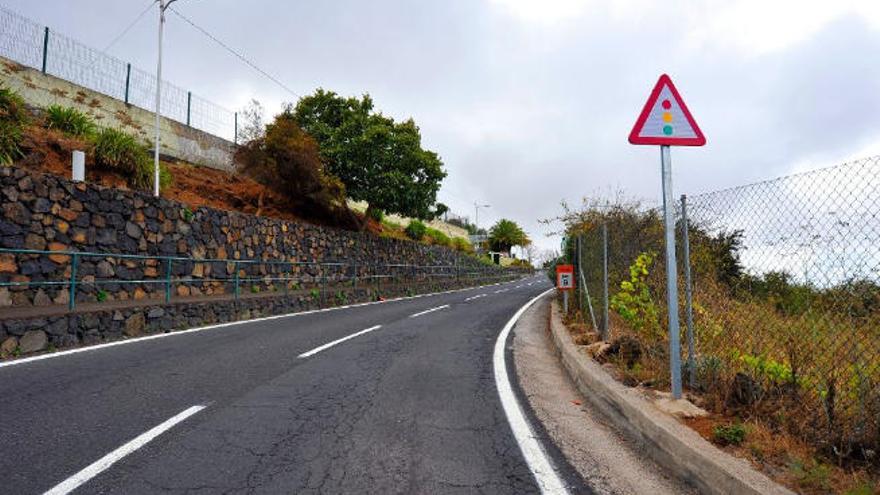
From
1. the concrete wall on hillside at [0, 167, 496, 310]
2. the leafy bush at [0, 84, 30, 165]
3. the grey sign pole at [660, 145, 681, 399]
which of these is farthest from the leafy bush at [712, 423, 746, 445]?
the leafy bush at [0, 84, 30, 165]

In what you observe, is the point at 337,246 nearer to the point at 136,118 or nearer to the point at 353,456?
the point at 136,118

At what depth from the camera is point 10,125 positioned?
11852 millimetres

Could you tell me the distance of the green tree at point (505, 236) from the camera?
253ft

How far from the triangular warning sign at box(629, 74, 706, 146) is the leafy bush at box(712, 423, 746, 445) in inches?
98.3

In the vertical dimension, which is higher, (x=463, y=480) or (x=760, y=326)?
(x=760, y=326)

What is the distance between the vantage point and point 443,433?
4289 millimetres

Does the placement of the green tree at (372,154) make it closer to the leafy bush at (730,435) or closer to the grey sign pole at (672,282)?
the grey sign pole at (672,282)

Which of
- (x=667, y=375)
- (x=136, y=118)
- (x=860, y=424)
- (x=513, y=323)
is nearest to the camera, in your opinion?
(x=860, y=424)

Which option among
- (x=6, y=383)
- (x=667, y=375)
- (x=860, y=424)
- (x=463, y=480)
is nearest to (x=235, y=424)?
(x=463, y=480)

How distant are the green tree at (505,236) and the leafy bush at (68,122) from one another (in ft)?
213

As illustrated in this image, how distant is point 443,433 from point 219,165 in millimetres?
20959

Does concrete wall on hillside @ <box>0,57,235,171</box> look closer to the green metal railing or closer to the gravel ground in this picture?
the green metal railing

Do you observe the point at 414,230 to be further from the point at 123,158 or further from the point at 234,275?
the point at 123,158

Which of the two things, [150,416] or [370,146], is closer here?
[150,416]
